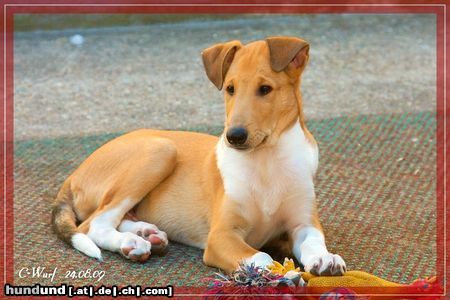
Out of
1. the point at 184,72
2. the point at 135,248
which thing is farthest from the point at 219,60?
the point at 184,72

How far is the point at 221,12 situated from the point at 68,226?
5.27m

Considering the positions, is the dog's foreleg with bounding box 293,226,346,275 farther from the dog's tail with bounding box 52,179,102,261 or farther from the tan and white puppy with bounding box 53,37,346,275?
the dog's tail with bounding box 52,179,102,261

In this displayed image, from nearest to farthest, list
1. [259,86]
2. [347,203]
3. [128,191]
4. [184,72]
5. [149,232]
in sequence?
[259,86]
[149,232]
[128,191]
[347,203]
[184,72]

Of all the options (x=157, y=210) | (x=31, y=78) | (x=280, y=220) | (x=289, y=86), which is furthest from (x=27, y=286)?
(x=31, y=78)

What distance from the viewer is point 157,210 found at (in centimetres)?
551

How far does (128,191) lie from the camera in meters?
5.44

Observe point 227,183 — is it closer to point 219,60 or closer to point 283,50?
point 219,60

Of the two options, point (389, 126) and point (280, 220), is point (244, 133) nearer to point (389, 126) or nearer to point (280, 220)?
point (280, 220)

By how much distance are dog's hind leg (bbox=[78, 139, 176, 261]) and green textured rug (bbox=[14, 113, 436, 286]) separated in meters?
0.12

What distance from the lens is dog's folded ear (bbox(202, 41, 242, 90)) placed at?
5.03 m

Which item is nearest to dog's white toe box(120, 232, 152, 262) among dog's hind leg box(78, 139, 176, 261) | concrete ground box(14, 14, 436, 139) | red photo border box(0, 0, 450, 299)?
dog's hind leg box(78, 139, 176, 261)

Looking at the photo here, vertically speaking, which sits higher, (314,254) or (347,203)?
(314,254)

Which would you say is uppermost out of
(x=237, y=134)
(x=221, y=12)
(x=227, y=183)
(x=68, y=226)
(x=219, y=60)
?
(x=219, y=60)

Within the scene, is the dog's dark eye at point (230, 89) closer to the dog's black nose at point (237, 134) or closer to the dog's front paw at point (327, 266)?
the dog's black nose at point (237, 134)
